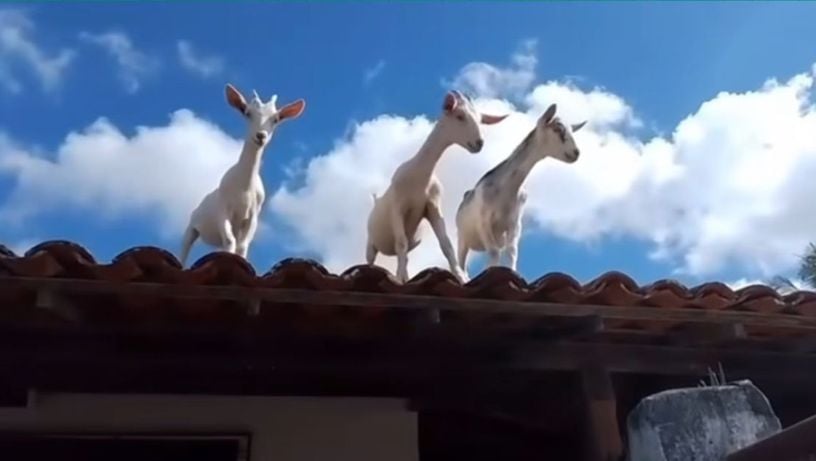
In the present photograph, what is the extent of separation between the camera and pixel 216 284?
343 centimetres

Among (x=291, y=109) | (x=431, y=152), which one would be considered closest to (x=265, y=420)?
(x=431, y=152)

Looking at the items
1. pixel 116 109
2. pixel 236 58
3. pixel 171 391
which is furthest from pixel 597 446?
pixel 116 109

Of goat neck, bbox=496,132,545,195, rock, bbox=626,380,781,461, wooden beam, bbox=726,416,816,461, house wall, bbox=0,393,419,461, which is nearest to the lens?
wooden beam, bbox=726,416,816,461

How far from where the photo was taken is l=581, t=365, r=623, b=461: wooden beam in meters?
3.92

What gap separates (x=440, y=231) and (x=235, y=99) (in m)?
1.72

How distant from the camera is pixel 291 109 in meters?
6.40

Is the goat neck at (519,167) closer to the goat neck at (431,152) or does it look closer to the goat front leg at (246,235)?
the goat neck at (431,152)

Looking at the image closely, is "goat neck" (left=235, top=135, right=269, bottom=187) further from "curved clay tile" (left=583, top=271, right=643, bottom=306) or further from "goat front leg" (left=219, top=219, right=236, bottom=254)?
"curved clay tile" (left=583, top=271, right=643, bottom=306)

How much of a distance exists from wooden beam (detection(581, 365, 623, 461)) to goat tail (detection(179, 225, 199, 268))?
3556 millimetres

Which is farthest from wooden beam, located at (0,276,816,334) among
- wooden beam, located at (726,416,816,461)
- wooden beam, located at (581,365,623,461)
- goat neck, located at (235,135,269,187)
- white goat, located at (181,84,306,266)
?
goat neck, located at (235,135,269,187)

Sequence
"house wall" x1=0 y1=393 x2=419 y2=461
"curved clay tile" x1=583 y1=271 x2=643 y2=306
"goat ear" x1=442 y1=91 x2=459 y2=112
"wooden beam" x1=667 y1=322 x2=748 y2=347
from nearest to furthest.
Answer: "curved clay tile" x1=583 y1=271 x2=643 y2=306 < "wooden beam" x1=667 y1=322 x2=748 y2=347 < "house wall" x1=0 y1=393 x2=419 y2=461 < "goat ear" x1=442 y1=91 x2=459 y2=112

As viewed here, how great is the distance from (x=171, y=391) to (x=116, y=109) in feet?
15.9

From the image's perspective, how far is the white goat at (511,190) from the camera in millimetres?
6574

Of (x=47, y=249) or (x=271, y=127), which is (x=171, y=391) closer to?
(x=47, y=249)
